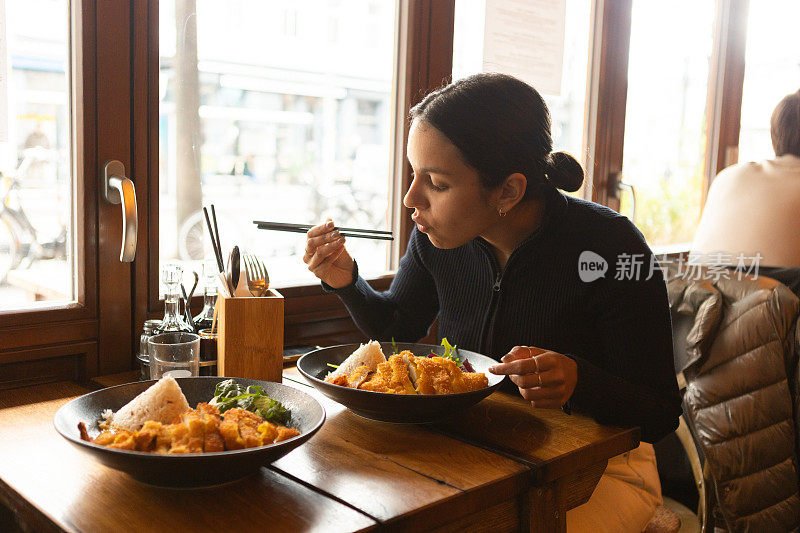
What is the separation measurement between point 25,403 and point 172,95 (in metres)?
0.79

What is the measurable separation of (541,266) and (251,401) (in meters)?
0.74

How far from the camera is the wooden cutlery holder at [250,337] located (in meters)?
1.54

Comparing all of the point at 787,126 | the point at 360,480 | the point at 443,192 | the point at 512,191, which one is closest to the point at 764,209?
the point at 787,126

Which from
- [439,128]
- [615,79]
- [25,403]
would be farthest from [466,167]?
[615,79]

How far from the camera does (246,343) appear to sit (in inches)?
61.4

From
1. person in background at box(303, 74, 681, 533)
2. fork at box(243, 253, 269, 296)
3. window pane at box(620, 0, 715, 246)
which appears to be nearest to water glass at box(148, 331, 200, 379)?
fork at box(243, 253, 269, 296)

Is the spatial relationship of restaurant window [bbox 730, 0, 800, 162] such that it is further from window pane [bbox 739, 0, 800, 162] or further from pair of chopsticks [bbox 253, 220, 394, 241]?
pair of chopsticks [bbox 253, 220, 394, 241]

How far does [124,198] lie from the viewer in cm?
158

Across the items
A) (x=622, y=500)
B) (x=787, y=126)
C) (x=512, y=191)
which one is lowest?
(x=622, y=500)

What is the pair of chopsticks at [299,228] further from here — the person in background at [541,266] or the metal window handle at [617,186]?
the metal window handle at [617,186]

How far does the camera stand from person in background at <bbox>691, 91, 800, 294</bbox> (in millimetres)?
2656

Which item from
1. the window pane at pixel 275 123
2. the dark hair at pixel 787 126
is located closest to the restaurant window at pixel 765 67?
the dark hair at pixel 787 126

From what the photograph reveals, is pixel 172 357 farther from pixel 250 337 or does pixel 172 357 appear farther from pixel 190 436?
pixel 190 436

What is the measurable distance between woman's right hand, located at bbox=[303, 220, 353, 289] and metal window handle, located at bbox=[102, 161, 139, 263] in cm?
39
